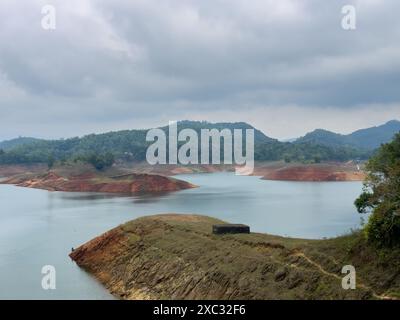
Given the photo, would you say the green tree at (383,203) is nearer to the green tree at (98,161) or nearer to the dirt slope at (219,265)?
the dirt slope at (219,265)

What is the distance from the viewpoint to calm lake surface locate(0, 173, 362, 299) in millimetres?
41562

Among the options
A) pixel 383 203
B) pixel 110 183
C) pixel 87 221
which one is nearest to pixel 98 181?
pixel 110 183

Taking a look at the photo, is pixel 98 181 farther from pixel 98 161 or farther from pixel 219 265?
pixel 219 265

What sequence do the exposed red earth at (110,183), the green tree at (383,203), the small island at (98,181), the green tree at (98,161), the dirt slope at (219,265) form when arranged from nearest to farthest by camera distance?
the dirt slope at (219,265), the green tree at (383,203), the exposed red earth at (110,183), the small island at (98,181), the green tree at (98,161)

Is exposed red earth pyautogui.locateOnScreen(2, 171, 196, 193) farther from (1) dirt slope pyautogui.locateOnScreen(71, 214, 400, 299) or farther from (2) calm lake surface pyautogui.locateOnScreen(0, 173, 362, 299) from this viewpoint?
(1) dirt slope pyautogui.locateOnScreen(71, 214, 400, 299)

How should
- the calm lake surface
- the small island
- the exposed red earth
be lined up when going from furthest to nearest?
the small island
the exposed red earth
the calm lake surface

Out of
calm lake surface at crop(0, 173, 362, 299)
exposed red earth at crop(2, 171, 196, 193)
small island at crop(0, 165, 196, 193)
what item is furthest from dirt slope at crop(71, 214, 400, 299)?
small island at crop(0, 165, 196, 193)

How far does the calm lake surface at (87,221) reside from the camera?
4156cm

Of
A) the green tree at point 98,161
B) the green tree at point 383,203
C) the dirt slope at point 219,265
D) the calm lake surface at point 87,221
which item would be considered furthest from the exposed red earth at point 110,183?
the green tree at point 383,203

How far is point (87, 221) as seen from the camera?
246 ft

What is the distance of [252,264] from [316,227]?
31.3 meters
